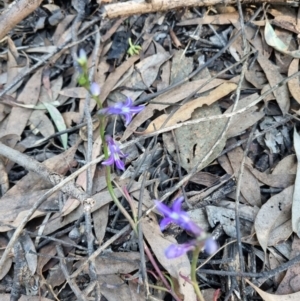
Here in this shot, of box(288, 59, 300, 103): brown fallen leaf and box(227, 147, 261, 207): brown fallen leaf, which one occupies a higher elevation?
box(288, 59, 300, 103): brown fallen leaf

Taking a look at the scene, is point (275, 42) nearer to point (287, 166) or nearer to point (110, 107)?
point (287, 166)

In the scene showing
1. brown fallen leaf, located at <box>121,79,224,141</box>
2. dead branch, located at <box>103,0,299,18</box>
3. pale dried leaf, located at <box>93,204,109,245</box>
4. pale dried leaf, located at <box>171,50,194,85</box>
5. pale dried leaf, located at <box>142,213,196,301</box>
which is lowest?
pale dried leaf, located at <box>142,213,196,301</box>

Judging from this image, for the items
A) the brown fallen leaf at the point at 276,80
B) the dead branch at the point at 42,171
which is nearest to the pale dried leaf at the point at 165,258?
the dead branch at the point at 42,171

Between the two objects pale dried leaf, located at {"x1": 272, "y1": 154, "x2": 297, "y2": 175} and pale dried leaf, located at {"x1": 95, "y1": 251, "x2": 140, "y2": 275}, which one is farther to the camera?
pale dried leaf, located at {"x1": 272, "y1": 154, "x2": 297, "y2": 175}

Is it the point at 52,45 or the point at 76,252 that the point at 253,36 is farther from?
the point at 76,252

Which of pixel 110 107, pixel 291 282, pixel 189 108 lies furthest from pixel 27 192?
pixel 291 282

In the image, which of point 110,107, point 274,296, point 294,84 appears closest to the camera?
point 110,107

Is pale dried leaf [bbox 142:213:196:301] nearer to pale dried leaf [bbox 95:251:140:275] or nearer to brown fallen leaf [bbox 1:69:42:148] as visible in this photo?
pale dried leaf [bbox 95:251:140:275]

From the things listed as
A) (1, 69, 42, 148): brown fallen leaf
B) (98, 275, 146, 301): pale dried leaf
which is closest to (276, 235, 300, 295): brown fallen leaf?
(98, 275, 146, 301): pale dried leaf
